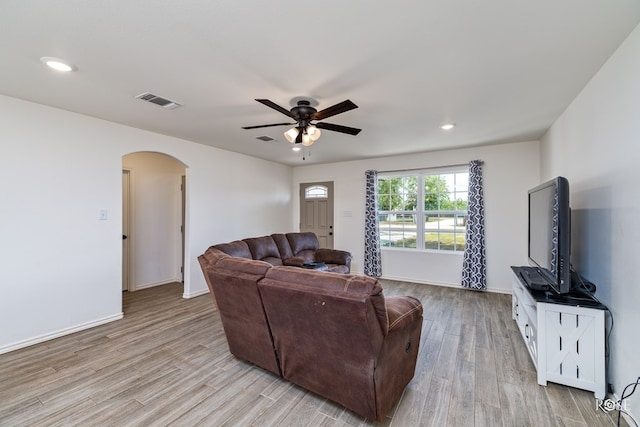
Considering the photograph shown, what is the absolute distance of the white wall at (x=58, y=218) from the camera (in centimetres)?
275

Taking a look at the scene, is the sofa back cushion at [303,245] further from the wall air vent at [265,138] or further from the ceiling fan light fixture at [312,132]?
the ceiling fan light fixture at [312,132]

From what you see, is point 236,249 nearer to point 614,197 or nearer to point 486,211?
point 614,197

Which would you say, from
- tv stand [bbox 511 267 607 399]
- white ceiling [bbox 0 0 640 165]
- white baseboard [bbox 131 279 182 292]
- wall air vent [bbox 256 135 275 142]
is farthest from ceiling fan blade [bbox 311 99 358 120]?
white baseboard [bbox 131 279 182 292]

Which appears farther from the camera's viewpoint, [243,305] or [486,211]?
[486,211]

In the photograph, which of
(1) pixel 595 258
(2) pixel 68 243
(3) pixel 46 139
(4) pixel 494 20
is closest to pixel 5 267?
(2) pixel 68 243

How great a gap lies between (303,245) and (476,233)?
2.99 metres

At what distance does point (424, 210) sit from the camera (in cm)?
530

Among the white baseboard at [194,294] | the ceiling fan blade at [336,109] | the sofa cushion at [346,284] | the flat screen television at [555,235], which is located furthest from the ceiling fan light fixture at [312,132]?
the white baseboard at [194,294]

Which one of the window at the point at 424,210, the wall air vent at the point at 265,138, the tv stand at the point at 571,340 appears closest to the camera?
the tv stand at the point at 571,340

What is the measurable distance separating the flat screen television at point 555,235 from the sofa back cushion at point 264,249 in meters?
3.40

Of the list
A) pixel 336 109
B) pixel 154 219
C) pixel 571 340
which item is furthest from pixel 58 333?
pixel 571 340

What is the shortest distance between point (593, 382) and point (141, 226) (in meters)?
5.95

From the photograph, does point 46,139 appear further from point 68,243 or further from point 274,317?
point 274,317

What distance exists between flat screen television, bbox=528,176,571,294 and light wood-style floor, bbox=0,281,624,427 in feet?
2.69
